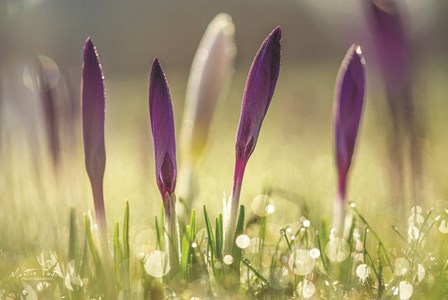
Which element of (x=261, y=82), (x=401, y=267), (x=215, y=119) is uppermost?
(x=261, y=82)

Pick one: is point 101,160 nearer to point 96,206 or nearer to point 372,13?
point 96,206

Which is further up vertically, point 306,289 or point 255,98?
point 255,98

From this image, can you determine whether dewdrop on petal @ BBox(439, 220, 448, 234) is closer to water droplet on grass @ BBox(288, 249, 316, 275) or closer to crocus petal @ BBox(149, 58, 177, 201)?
water droplet on grass @ BBox(288, 249, 316, 275)

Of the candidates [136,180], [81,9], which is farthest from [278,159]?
[81,9]

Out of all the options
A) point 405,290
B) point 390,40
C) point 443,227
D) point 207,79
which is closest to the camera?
point 405,290

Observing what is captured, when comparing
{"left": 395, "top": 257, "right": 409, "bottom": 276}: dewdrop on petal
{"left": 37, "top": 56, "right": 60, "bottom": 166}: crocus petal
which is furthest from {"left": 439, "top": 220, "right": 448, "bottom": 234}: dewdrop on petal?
{"left": 37, "top": 56, "right": 60, "bottom": 166}: crocus petal

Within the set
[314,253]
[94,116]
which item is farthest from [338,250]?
[94,116]

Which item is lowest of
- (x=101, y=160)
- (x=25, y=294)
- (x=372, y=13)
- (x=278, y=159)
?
(x=278, y=159)

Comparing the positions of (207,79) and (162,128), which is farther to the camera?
(207,79)

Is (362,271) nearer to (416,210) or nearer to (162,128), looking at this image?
(416,210)
